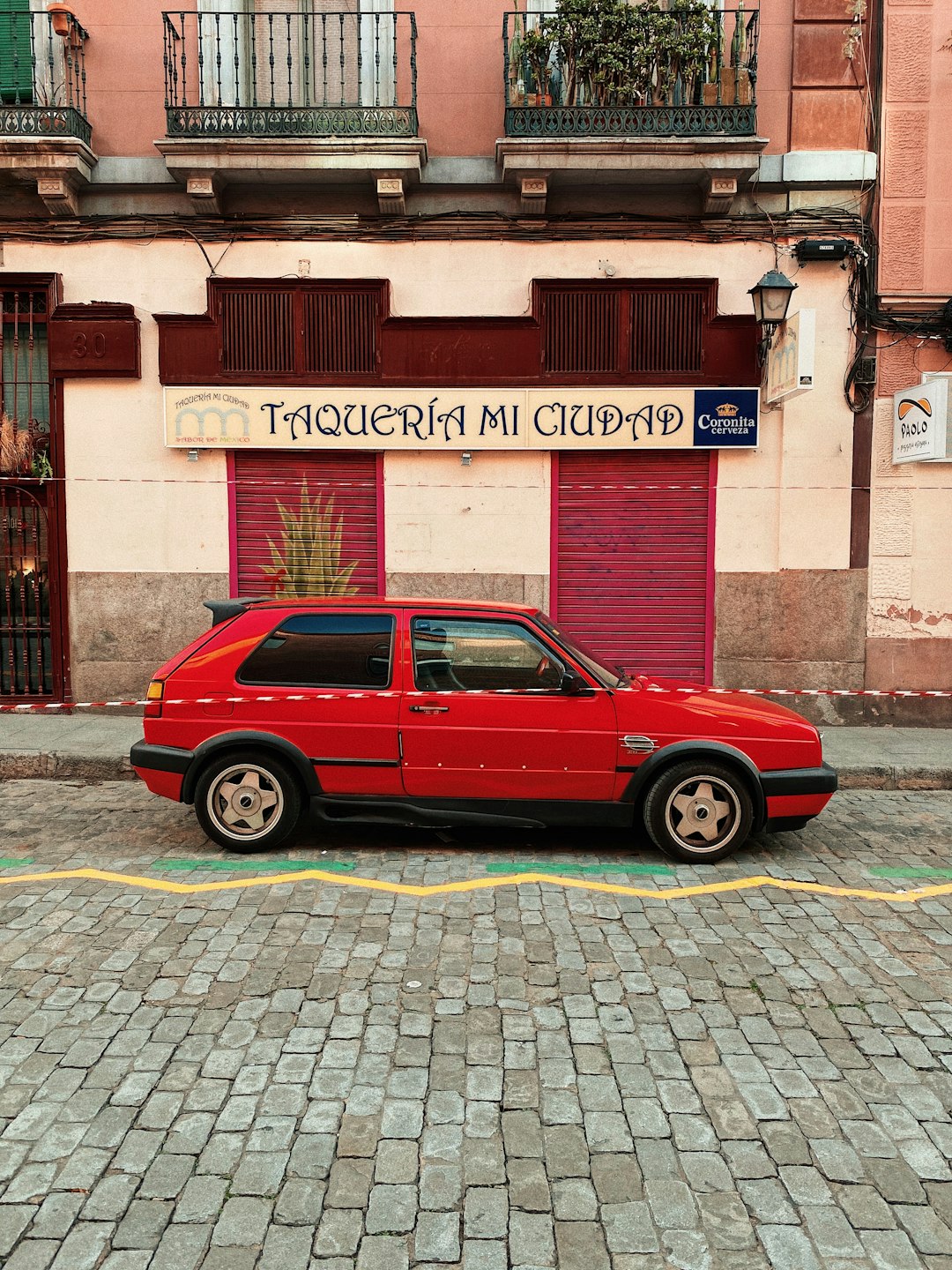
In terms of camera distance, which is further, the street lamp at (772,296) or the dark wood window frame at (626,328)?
the dark wood window frame at (626,328)

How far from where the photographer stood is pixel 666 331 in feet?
35.6

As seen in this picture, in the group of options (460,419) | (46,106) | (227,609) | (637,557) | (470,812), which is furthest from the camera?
(637,557)

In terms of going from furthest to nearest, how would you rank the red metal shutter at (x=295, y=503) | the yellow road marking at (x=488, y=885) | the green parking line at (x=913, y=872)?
the red metal shutter at (x=295, y=503) → the green parking line at (x=913, y=872) → the yellow road marking at (x=488, y=885)

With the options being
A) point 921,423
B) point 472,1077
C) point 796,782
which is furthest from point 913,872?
point 921,423

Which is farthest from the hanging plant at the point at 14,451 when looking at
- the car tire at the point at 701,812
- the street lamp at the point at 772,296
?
the car tire at the point at 701,812

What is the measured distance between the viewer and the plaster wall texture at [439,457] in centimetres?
1079

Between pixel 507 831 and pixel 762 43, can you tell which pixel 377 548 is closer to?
pixel 507 831

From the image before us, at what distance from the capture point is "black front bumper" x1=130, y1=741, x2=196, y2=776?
625cm

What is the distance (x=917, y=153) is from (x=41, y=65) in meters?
9.69

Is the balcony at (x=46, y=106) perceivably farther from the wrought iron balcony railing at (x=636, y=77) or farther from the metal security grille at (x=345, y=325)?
the wrought iron balcony railing at (x=636, y=77)

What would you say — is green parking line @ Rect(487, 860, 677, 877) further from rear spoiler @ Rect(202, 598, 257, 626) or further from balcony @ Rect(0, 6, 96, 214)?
balcony @ Rect(0, 6, 96, 214)

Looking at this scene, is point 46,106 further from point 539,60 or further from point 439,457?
point 439,457

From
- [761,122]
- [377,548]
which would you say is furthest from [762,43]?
[377,548]

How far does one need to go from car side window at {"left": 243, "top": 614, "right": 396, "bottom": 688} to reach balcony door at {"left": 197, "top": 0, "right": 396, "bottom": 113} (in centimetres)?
699
